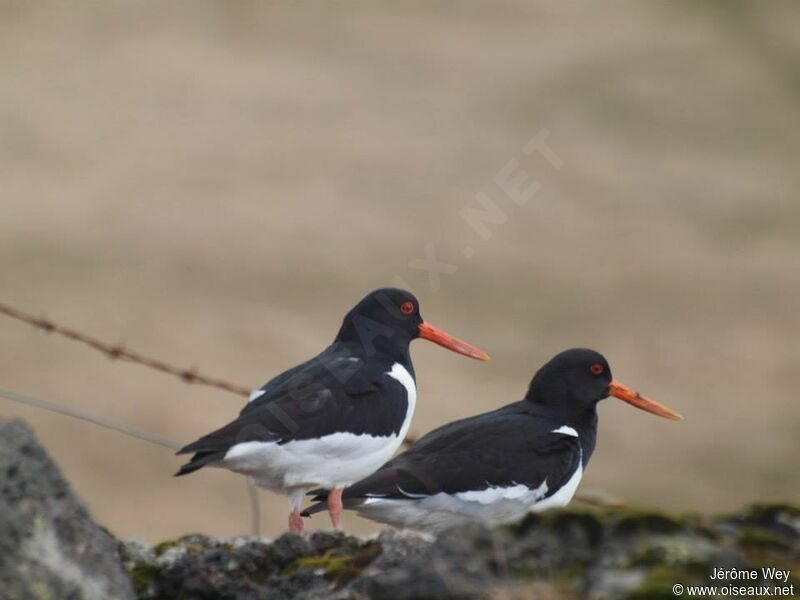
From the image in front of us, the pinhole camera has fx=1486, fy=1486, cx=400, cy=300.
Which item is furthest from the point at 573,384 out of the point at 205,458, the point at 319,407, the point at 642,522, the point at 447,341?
the point at 642,522

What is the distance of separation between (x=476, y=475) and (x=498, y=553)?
2594mm

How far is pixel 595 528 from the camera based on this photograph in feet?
11.4

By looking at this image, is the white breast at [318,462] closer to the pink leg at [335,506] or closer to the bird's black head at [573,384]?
the pink leg at [335,506]

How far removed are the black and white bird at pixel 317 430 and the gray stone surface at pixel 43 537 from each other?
2098 mm

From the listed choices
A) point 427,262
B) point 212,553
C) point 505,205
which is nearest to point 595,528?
point 212,553

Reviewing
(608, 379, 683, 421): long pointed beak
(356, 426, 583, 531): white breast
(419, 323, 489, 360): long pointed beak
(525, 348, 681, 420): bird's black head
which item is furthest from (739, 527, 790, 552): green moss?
(419, 323, 489, 360): long pointed beak

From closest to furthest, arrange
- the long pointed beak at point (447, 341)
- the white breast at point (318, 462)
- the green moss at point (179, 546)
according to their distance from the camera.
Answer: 1. the green moss at point (179, 546)
2. the white breast at point (318, 462)
3. the long pointed beak at point (447, 341)

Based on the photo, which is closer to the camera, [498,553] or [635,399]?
[498,553]

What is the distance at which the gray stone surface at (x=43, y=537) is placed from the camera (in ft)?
11.1

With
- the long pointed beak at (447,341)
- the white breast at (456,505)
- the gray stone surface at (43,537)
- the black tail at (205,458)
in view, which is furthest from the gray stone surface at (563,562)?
the long pointed beak at (447,341)

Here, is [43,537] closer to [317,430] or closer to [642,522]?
[642,522]

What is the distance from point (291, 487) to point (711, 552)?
3215 millimetres

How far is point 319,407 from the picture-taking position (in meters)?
6.34

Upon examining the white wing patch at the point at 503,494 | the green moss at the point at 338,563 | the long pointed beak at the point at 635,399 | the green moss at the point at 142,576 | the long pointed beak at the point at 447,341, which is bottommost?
the green moss at the point at 142,576
